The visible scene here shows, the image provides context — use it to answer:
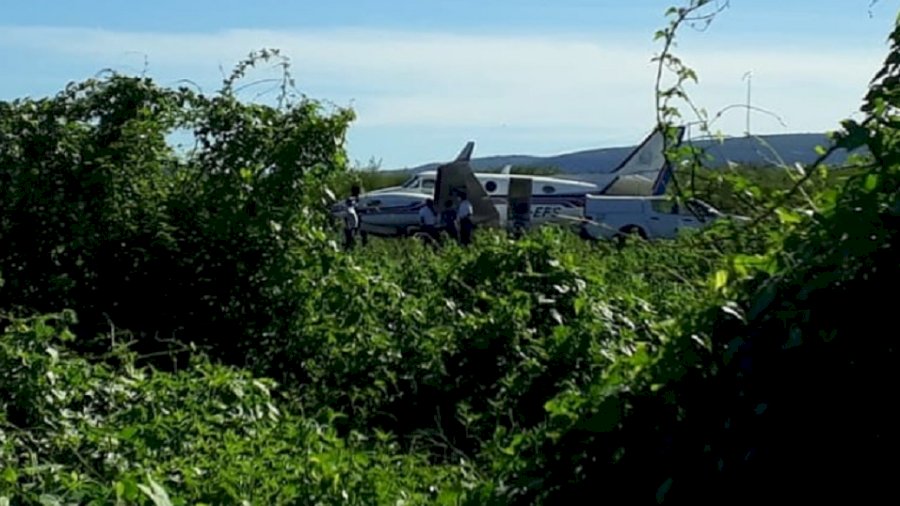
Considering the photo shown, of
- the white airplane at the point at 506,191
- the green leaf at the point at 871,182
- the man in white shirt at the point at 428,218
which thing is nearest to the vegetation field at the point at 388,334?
the green leaf at the point at 871,182

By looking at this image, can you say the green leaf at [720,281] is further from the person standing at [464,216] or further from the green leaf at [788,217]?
the person standing at [464,216]

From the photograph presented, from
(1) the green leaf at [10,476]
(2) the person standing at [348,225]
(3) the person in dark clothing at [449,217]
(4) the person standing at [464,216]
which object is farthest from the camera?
(3) the person in dark clothing at [449,217]

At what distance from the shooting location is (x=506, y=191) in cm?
4116

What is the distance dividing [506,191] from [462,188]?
35.6 feet

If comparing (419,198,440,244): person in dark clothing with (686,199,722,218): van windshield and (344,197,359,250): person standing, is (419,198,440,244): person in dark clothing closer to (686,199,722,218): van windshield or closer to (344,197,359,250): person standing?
(344,197,359,250): person standing

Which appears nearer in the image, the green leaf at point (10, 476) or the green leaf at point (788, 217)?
the green leaf at point (788, 217)

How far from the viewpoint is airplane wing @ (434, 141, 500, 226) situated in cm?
2798

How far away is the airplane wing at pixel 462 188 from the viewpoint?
28.0 meters

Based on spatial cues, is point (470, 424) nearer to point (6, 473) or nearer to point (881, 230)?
point (6, 473)

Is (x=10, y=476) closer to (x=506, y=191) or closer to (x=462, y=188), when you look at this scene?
(x=462, y=188)

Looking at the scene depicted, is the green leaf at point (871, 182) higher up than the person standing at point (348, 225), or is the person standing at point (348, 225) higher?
the green leaf at point (871, 182)

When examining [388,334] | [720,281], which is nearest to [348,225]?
[388,334]

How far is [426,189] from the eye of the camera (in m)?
43.9

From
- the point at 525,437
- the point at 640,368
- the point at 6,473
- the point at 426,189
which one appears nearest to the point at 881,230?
the point at 640,368
